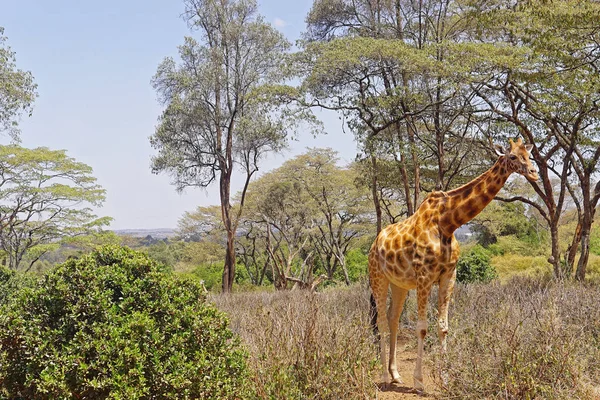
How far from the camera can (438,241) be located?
4.86m

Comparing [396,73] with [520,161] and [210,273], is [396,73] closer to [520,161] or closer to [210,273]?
[520,161]

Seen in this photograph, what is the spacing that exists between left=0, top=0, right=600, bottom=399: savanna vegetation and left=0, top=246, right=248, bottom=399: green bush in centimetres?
1

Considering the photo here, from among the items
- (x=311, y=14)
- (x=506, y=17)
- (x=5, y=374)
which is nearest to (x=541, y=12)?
(x=506, y=17)

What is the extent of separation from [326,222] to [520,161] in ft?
61.7

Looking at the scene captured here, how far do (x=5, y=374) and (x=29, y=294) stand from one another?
1.66 feet

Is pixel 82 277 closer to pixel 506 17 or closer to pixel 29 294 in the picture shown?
pixel 29 294

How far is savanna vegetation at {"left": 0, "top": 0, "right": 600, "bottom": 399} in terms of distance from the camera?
3.32m

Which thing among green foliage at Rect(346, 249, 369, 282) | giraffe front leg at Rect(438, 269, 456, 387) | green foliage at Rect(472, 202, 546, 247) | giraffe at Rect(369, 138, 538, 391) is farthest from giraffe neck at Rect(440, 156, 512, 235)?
green foliage at Rect(346, 249, 369, 282)

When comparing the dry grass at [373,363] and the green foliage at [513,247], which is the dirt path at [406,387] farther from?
the green foliage at [513,247]

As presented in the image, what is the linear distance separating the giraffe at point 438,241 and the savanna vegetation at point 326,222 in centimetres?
39

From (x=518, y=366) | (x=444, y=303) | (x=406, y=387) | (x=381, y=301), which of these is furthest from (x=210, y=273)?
(x=518, y=366)

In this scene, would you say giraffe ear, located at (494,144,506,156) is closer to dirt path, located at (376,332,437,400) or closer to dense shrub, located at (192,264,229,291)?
dirt path, located at (376,332,437,400)

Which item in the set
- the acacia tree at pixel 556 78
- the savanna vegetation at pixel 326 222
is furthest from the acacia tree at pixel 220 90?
the acacia tree at pixel 556 78

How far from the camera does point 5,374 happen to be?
3297 mm
